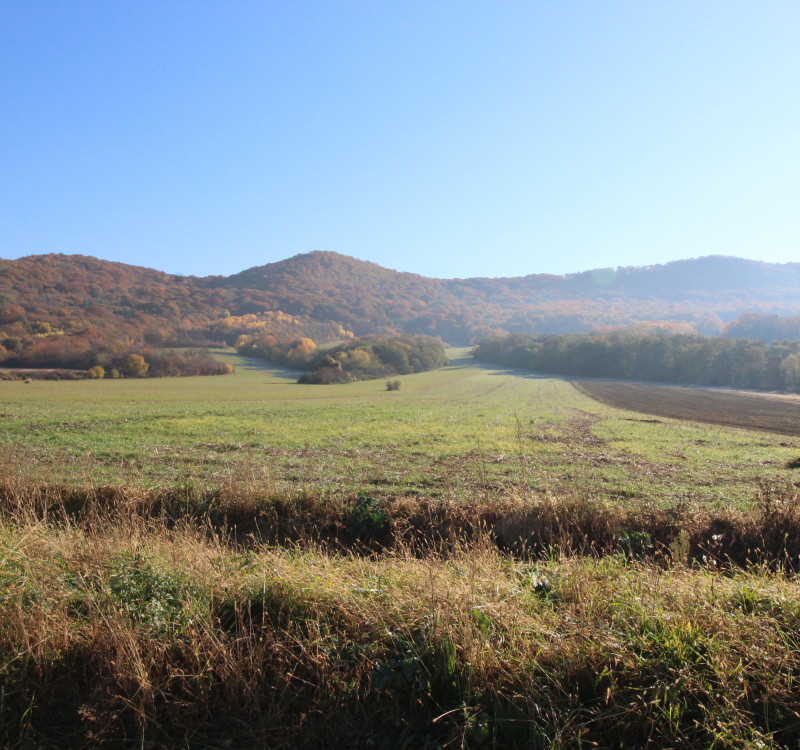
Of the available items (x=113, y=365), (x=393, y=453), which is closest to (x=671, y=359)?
(x=393, y=453)

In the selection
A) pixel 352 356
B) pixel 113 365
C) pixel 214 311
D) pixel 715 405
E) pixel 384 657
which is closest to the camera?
pixel 384 657

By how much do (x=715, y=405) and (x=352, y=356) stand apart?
60.3 meters

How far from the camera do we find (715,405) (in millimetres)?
49000

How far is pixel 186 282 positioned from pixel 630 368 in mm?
145353

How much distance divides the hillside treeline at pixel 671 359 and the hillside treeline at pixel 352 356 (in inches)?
911

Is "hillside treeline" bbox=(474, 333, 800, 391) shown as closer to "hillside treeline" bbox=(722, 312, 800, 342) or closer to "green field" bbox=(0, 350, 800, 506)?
"hillside treeline" bbox=(722, 312, 800, 342)

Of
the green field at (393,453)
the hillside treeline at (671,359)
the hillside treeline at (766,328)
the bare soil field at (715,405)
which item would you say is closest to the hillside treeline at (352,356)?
the hillside treeline at (671,359)

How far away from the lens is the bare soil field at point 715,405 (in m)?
35.7

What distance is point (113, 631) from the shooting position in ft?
12.5

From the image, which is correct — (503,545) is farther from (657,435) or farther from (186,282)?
(186,282)

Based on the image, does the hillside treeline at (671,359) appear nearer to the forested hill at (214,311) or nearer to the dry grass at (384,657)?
the forested hill at (214,311)

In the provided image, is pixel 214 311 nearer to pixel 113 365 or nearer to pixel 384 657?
pixel 113 365

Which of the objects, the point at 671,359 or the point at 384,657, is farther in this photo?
the point at 671,359

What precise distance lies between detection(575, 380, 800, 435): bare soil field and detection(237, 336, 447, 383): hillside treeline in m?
40.5
